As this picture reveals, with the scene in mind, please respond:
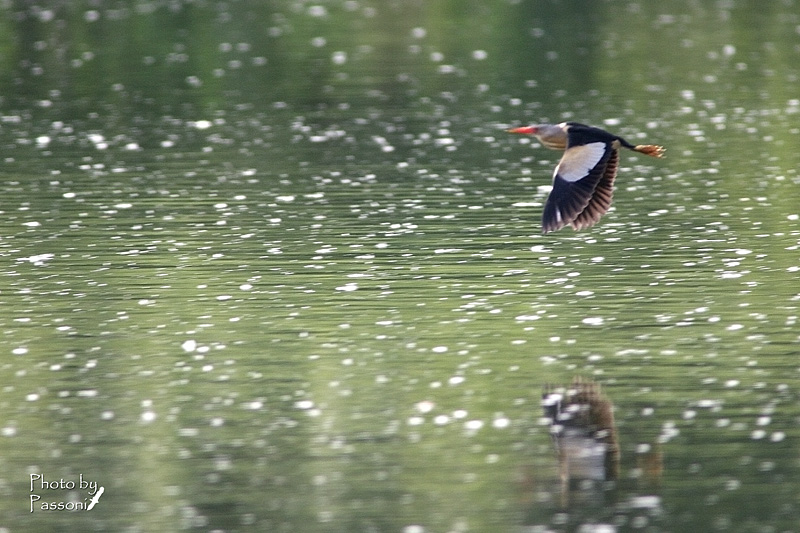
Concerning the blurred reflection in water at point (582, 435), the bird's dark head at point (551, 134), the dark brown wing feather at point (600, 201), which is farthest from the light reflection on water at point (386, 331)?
the bird's dark head at point (551, 134)

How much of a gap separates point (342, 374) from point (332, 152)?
430 inches

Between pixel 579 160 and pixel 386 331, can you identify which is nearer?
pixel 386 331

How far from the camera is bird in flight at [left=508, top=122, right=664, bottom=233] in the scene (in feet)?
43.5

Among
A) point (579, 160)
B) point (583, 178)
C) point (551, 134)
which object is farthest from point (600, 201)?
point (551, 134)

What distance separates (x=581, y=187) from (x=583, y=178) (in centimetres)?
11

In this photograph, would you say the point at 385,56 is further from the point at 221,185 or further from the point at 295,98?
the point at 221,185

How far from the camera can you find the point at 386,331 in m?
12.6

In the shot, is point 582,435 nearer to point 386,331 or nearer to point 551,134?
point 386,331

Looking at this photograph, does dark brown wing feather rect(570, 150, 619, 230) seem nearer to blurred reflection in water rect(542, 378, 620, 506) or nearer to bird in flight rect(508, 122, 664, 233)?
bird in flight rect(508, 122, 664, 233)

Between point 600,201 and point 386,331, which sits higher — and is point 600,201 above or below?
above

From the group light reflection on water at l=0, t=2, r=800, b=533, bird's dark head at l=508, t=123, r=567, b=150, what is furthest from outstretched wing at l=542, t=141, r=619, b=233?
bird's dark head at l=508, t=123, r=567, b=150

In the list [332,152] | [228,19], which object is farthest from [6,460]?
[228,19]

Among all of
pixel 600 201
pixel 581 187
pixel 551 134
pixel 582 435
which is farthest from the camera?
pixel 551 134

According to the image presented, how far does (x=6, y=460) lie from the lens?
9898mm
